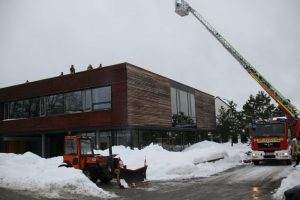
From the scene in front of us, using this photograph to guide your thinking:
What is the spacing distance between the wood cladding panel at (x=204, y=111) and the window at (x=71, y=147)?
91.8 ft

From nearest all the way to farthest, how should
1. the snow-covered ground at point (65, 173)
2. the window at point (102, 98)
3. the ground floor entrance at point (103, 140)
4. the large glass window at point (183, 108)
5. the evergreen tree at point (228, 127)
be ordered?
1. the snow-covered ground at point (65, 173)
2. the window at point (102, 98)
3. the ground floor entrance at point (103, 140)
4. the large glass window at point (183, 108)
5. the evergreen tree at point (228, 127)

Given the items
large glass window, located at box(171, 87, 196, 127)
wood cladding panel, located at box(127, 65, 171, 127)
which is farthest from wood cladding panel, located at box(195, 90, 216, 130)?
wood cladding panel, located at box(127, 65, 171, 127)

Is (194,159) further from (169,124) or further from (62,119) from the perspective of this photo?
(62,119)

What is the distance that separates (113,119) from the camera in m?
27.9

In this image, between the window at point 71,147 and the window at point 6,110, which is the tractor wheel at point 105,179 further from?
the window at point 6,110

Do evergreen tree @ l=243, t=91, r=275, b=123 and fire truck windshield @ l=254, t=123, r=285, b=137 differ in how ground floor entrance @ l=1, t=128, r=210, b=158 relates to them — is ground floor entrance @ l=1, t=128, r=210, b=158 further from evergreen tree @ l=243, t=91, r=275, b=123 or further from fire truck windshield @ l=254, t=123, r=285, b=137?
evergreen tree @ l=243, t=91, r=275, b=123

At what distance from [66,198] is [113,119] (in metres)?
16.5

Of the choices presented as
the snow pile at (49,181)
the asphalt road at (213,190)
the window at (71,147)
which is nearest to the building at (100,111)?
the window at (71,147)

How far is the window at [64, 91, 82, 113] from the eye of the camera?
30.7 metres

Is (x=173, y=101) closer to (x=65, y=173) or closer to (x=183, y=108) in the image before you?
(x=183, y=108)

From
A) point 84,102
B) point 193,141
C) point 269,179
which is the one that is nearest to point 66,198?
point 269,179

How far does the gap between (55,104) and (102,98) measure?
611 centimetres

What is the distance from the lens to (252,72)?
2520cm

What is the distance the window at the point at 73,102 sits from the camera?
3073 cm
